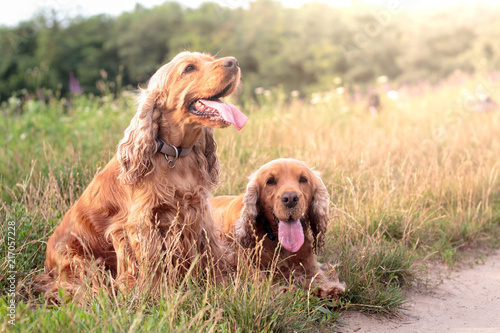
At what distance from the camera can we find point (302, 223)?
11.5 feet

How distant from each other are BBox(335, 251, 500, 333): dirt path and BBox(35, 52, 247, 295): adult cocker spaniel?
1155 millimetres

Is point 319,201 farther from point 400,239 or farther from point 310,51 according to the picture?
point 310,51

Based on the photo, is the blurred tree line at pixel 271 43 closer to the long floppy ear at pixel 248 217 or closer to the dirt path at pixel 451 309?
the long floppy ear at pixel 248 217

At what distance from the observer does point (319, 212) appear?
11.3ft

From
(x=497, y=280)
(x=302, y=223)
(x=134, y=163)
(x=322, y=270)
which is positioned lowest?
(x=497, y=280)

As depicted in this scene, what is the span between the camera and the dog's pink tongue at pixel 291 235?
10.6ft

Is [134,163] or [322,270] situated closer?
[134,163]

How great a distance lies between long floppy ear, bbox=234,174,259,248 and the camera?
11.1 feet

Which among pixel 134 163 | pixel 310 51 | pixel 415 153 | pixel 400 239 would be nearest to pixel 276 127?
pixel 415 153

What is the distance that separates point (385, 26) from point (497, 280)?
21.1 m

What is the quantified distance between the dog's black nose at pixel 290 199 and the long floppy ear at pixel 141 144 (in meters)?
0.87

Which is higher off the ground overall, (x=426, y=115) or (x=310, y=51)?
(x=310, y=51)

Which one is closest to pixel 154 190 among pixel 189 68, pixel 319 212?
pixel 189 68

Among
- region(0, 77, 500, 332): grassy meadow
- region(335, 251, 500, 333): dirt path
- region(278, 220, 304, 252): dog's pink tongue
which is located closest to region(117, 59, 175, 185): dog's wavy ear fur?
region(0, 77, 500, 332): grassy meadow
